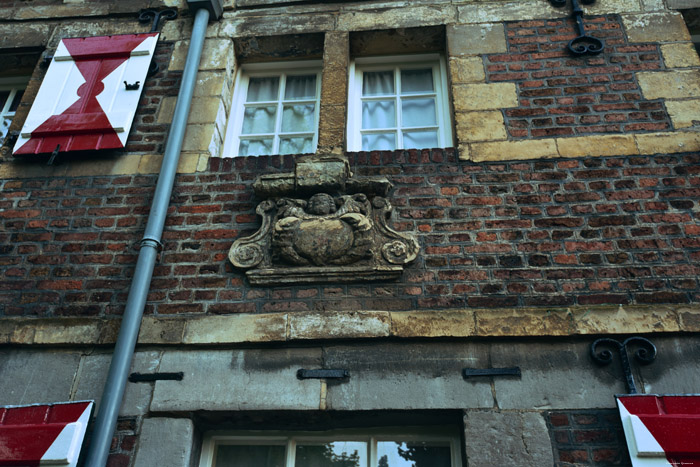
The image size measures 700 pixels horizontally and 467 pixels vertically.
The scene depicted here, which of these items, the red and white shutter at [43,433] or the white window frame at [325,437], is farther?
the white window frame at [325,437]

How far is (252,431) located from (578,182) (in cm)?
235

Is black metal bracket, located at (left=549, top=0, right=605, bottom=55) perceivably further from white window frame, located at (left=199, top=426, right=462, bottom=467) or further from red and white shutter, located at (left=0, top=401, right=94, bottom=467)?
red and white shutter, located at (left=0, top=401, right=94, bottom=467)

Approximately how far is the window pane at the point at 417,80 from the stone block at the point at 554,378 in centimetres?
224

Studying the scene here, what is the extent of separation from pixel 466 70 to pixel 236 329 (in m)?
2.41

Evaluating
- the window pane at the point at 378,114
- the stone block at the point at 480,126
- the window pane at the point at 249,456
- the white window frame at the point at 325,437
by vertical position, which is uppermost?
the window pane at the point at 378,114

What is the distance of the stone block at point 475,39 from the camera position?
4168 mm

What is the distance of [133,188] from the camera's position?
3.75m

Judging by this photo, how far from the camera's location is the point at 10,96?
15.8 feet

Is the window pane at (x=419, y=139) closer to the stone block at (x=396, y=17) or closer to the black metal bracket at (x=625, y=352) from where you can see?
the stone block at (x=396, y=17)

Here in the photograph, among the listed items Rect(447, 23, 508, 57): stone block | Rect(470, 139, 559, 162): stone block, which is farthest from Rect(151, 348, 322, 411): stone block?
Rect(447, 23, 508, 57): stone block

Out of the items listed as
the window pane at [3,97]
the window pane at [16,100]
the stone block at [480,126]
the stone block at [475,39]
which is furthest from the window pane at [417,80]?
the window pane at [3,97]

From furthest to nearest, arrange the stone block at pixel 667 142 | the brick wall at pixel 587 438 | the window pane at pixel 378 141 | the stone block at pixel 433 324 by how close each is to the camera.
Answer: the window pane at pixel 378 141 < the stone block at pixel 667 142 < the stone block at pixel 433 324 < the brick wall at pixel 587 438

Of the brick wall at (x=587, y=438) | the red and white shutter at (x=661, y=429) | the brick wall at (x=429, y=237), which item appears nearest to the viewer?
the red and white shutter at (x=661, y=429)

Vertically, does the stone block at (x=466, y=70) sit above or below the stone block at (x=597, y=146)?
above
